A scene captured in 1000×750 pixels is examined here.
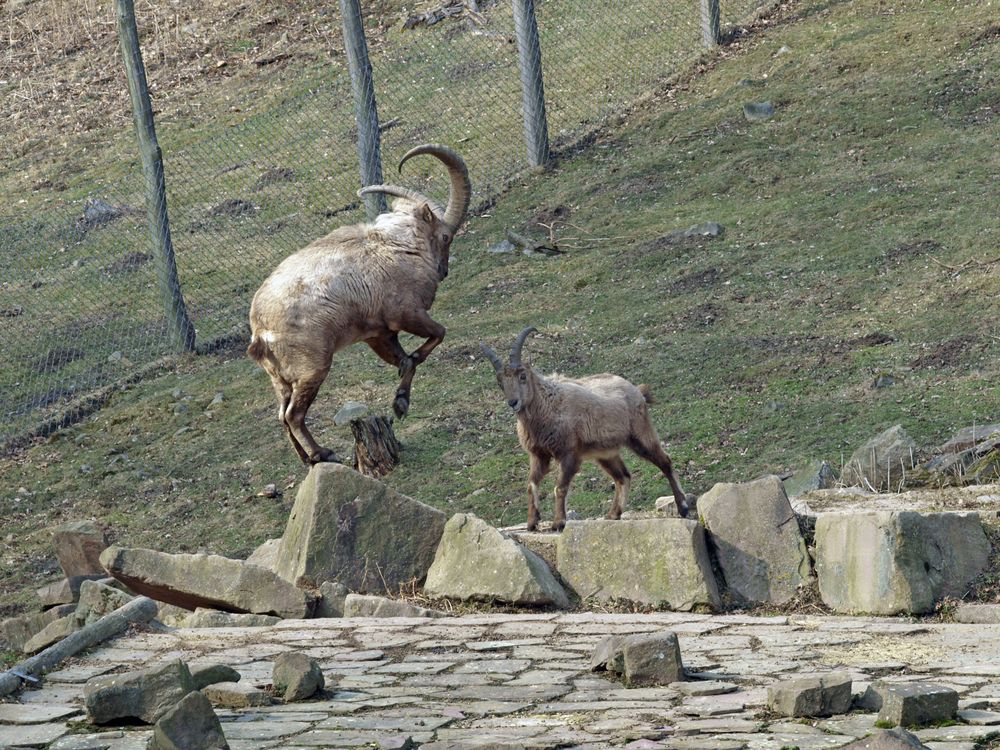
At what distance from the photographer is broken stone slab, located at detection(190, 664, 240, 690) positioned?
5.84 meters

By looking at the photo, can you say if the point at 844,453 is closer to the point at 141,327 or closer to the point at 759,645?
the point at 759,645

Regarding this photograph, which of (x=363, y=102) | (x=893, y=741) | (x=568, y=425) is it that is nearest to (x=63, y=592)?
(x=568, y=425)

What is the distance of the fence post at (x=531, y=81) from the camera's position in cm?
1698

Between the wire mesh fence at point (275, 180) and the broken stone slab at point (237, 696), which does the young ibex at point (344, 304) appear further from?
the wire mesh fence at point (275, 180)

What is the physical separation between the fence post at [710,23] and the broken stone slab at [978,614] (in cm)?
1316

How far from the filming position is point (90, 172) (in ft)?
66.4

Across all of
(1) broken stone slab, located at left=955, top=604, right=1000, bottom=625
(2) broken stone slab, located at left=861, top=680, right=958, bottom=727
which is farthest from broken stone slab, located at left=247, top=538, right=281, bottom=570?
(2) broken stone slab, located at left=861, top=680, right=958, bottom=727

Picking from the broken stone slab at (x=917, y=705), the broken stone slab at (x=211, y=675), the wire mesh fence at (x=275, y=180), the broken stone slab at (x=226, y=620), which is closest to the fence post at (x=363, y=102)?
the wire mesh fence at (x=275, y=180)

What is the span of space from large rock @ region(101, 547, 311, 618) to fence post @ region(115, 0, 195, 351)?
23.3ft

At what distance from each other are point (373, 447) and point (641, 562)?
14.3ft

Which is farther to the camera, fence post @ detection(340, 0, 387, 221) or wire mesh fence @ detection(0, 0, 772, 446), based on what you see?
Result: wire mesh fence @ detection(0, 0, 772, 446)

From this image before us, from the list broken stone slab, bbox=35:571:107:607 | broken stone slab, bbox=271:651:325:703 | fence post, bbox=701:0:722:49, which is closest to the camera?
broken stone slab, bbox=271:651:325:703

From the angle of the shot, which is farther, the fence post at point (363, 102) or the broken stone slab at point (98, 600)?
the fence post at point (363, 102)

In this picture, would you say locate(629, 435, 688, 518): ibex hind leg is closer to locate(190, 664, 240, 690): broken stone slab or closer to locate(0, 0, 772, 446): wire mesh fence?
locate(190, 664, 240, 690): broken stone slab
